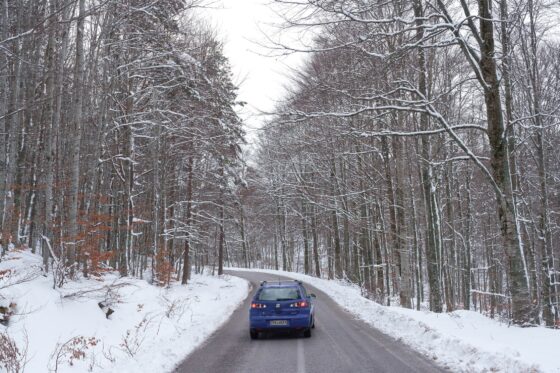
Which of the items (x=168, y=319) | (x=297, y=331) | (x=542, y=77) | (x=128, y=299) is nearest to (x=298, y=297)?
(x=297, y=331)

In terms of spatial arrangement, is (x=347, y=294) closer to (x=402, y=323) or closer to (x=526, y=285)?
(x=402, y=323)

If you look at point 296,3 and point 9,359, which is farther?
point 296,3

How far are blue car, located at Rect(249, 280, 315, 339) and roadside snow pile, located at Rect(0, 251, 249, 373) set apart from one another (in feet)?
4.82

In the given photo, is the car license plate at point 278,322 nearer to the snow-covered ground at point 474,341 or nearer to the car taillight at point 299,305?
the car taillight at point 299,305

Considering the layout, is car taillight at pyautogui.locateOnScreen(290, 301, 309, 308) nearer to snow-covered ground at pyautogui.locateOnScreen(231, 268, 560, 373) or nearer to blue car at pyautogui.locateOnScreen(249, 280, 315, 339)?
blue car at pyautogui.locateOnScreen(249, 280, 315, 339)

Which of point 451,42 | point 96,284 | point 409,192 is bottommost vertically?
point 96,284

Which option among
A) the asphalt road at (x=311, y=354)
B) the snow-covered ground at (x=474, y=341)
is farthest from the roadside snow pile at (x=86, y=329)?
the snow-covered ground at (x=474, y=341)

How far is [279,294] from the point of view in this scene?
12148 mm

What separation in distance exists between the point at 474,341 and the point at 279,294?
5.23 metres

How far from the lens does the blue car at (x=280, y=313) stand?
11.5 metres

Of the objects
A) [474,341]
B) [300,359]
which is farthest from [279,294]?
[474,341]

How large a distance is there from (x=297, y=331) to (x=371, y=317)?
382 centimetres

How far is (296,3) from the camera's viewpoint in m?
8.62

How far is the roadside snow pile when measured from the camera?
762 centimetres
